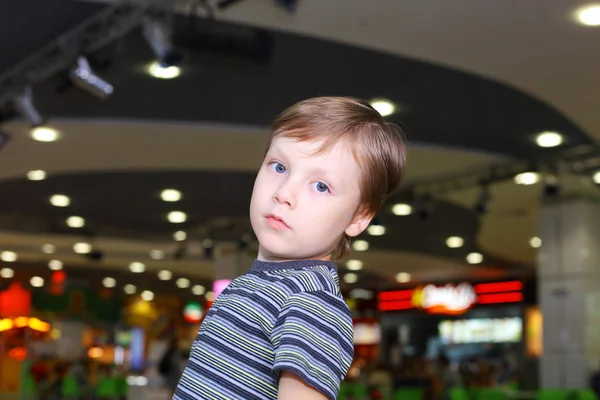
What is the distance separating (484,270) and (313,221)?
16.9m

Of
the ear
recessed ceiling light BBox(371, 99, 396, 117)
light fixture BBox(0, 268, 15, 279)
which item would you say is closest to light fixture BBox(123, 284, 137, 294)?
light fixture BBox(0, 268, 15, 279)

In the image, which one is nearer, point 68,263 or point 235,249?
point 235,249

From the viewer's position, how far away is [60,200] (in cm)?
1097

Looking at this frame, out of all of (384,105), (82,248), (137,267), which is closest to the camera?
(384,105)

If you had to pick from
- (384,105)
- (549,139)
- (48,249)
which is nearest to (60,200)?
(48,249)

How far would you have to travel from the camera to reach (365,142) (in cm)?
97

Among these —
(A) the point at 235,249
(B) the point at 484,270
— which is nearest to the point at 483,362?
(B) the point at 484,270

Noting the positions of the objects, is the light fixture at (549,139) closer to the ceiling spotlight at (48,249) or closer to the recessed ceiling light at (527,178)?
the recessed ceiling light at (527,178)

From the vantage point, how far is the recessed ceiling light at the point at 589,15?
4.98 metres

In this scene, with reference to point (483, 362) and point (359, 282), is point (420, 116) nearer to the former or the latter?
point (483, 362)

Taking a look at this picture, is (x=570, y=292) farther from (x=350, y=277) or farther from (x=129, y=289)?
(x=129, y=289)

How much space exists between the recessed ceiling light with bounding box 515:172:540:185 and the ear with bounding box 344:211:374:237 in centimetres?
806

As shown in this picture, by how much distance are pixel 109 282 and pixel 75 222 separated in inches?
312

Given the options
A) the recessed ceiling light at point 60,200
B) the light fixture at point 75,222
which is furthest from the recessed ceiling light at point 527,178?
the light fixture at point 75,222
